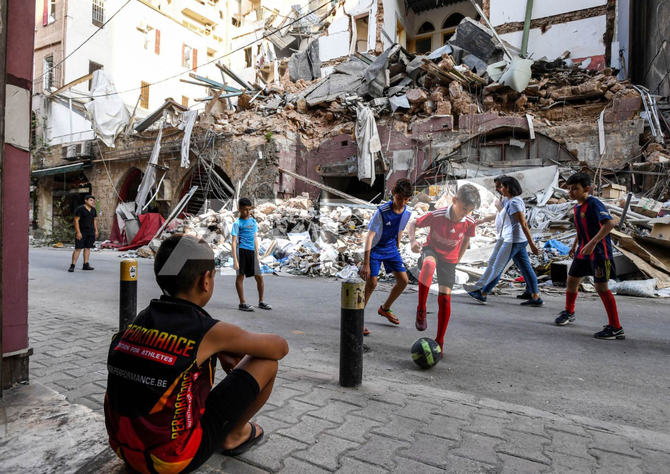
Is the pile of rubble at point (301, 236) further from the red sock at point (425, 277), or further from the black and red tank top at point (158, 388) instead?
the black and red tank top at point (158, 388)

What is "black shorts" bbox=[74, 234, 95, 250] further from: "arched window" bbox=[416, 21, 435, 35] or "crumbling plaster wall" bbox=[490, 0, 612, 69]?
"arched window" bbox=[416, 21, 435, 35]

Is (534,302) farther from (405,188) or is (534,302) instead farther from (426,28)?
(426,28)

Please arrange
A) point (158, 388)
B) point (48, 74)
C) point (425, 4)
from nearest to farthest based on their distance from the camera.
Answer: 1. point (158, 388)
2. point (48, 74)
3. point (425, 4)

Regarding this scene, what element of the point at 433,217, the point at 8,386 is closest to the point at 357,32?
the point at 433,217

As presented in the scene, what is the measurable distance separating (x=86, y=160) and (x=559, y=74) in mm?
22310

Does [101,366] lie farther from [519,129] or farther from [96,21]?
[96,21]

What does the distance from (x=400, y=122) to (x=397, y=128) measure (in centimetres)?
29

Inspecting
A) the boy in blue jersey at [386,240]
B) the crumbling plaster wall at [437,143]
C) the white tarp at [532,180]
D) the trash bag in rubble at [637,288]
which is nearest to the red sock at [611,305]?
the boy in blue jersey at [386,240]

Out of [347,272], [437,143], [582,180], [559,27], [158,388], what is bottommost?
[347,272]

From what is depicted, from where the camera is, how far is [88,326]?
4.61 m

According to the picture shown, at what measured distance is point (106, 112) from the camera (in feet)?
70.7

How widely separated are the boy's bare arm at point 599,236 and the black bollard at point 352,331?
2777 mm

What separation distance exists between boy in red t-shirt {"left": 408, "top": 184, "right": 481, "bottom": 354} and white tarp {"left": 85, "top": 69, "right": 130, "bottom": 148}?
21703 millimetres


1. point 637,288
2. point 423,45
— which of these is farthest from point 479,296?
point 423,45
